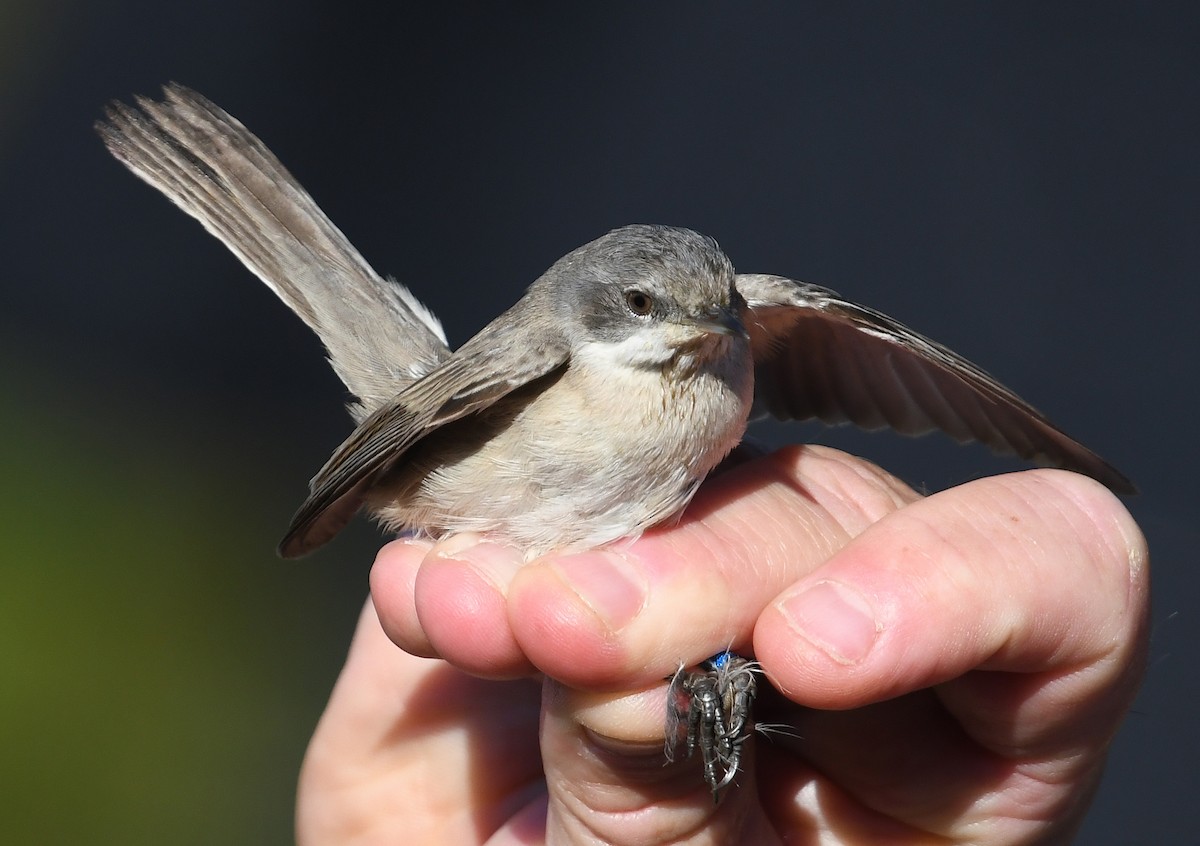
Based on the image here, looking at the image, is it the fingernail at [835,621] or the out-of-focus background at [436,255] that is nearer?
the fingernail at [835,621]

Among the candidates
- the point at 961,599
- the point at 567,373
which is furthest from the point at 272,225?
the point at 961,599

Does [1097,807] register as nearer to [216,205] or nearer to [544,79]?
[216,205]

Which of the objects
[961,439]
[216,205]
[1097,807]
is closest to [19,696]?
[216,205]

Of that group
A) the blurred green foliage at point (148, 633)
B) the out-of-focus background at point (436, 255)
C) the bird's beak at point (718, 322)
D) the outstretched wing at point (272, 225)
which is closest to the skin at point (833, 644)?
the bird's beak at point (718, 322)

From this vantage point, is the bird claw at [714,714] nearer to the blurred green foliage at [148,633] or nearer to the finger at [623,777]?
the finger at [623,777]

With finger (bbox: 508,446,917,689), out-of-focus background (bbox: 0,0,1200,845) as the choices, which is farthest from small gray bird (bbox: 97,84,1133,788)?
out-of-focus background (bbox: 0,0,1200,845)

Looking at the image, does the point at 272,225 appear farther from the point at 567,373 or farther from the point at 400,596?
the point at 400,596
